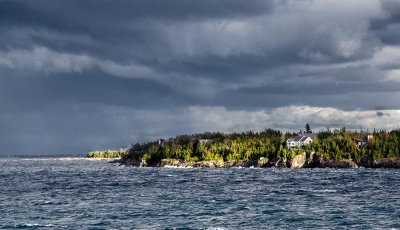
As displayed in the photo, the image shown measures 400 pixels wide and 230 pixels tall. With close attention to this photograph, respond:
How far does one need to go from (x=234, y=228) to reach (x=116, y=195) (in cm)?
5645

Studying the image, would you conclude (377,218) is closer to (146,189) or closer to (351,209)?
Answer: (351,209)

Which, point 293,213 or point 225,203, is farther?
point 225,203

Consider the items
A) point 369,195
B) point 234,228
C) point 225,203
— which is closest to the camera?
point 234,228

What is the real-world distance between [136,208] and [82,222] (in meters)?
18.4

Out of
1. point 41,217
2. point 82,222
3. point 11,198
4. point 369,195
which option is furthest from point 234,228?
point 11,198

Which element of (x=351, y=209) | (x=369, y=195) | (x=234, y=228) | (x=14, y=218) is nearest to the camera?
(x=234, y=228)

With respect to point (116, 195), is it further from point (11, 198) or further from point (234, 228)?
point (234, 228)

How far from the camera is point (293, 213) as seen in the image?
3757 inches

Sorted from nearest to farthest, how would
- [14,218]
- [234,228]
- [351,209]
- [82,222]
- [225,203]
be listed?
[234,228] < [82,222] < [14,218] < [351,209] < [225,203]

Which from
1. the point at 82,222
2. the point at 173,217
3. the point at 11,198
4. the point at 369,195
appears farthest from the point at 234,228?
the point at 11,198

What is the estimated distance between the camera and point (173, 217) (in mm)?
92312

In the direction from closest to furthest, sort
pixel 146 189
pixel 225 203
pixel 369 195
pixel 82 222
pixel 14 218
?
pixel 82 222, pixel 14 218, pixel 225 203, pixel 369 195, pixel 146 189

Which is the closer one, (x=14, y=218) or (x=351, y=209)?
(x=14, y=218)

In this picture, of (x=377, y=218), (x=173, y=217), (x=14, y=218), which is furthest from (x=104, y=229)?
(x=377, y=218)
